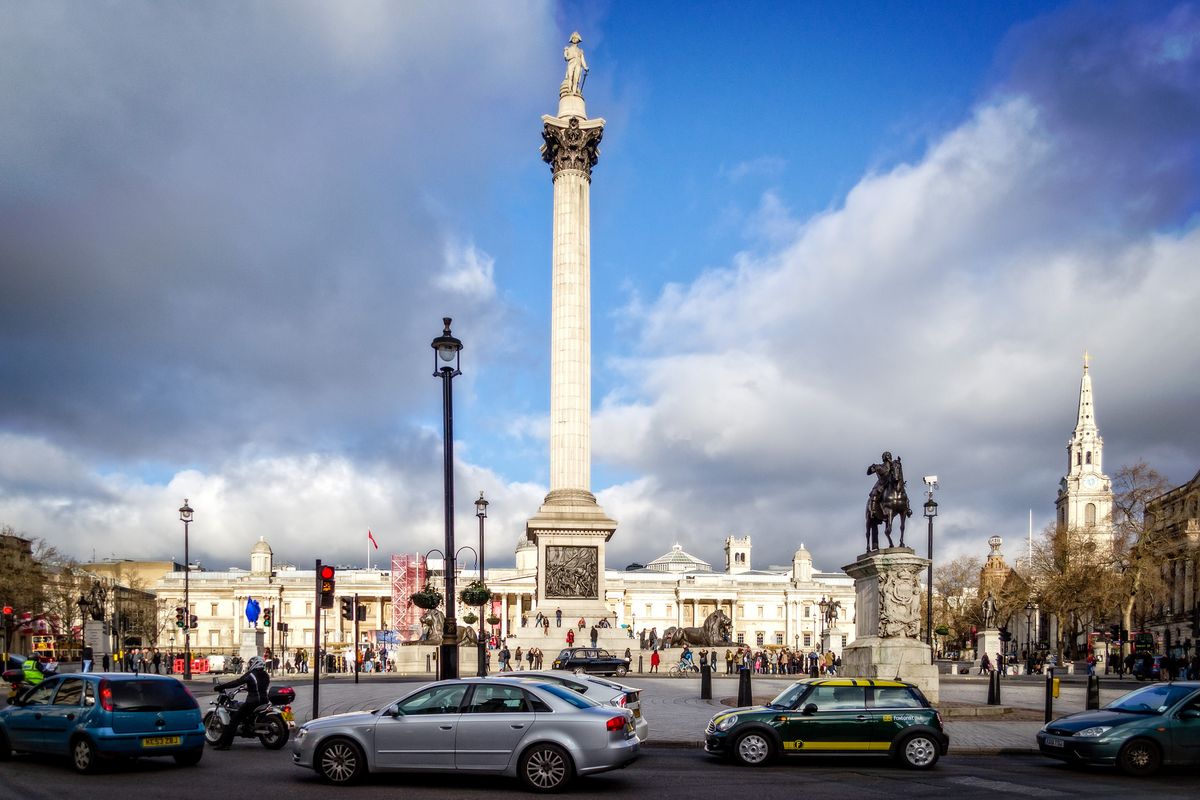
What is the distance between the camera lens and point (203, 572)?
603ft

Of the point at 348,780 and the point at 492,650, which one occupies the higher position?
the point at 348,780

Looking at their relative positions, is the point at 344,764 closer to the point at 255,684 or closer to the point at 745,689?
the point at 255,684

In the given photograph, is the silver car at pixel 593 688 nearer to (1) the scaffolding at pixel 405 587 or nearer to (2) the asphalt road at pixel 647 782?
(2) the asphalt road at pixel 647 782

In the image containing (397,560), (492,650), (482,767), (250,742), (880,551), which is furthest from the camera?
(397,560)

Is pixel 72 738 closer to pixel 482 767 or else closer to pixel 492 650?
pixel 482 767

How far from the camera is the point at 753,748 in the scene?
1767 centimetres

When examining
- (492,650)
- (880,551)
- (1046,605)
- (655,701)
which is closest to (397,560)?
(492,650)

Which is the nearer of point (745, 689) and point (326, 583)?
point (326, 583)

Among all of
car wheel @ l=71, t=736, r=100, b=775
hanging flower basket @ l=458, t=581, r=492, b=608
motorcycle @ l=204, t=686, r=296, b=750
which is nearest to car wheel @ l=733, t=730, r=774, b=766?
motorcycle @ l=204, t=686, r=296, b=750

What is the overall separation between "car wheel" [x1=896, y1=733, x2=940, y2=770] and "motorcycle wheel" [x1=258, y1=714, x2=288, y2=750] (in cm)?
1024

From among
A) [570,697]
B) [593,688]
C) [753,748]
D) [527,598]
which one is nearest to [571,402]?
[593,688]

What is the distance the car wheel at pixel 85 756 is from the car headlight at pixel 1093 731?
1440 cm

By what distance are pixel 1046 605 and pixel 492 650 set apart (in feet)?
141

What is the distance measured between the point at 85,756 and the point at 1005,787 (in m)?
12.7
